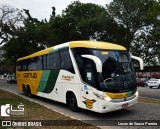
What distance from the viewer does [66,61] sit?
14.4 meters

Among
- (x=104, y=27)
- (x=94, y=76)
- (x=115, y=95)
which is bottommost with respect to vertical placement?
(x=115, y=95)

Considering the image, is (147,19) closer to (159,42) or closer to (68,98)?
(159,42)

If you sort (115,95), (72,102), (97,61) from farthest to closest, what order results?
(72,102) → (115,95) → (97,61)

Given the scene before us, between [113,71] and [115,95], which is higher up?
[113,71]

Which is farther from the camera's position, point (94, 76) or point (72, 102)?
point (72, 102)

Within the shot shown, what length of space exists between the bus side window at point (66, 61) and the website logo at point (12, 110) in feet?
10.1

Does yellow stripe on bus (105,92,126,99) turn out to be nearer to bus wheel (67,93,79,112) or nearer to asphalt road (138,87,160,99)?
bus wheel (67,93,79,112)

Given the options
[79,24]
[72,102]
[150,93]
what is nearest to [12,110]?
[72,102]

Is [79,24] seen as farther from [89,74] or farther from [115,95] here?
[115,95]

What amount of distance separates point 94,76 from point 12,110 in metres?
4.65

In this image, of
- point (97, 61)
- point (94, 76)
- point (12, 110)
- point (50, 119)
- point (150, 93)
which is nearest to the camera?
point (97, 61)

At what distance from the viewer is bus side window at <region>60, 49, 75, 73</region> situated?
1388 cm

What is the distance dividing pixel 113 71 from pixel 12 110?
17.7ft

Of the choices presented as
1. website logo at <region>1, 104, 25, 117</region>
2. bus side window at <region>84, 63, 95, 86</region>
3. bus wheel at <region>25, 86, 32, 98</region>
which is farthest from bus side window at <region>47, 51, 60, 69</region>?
bus wheel at <region>25, 86, 32, 98</region>
